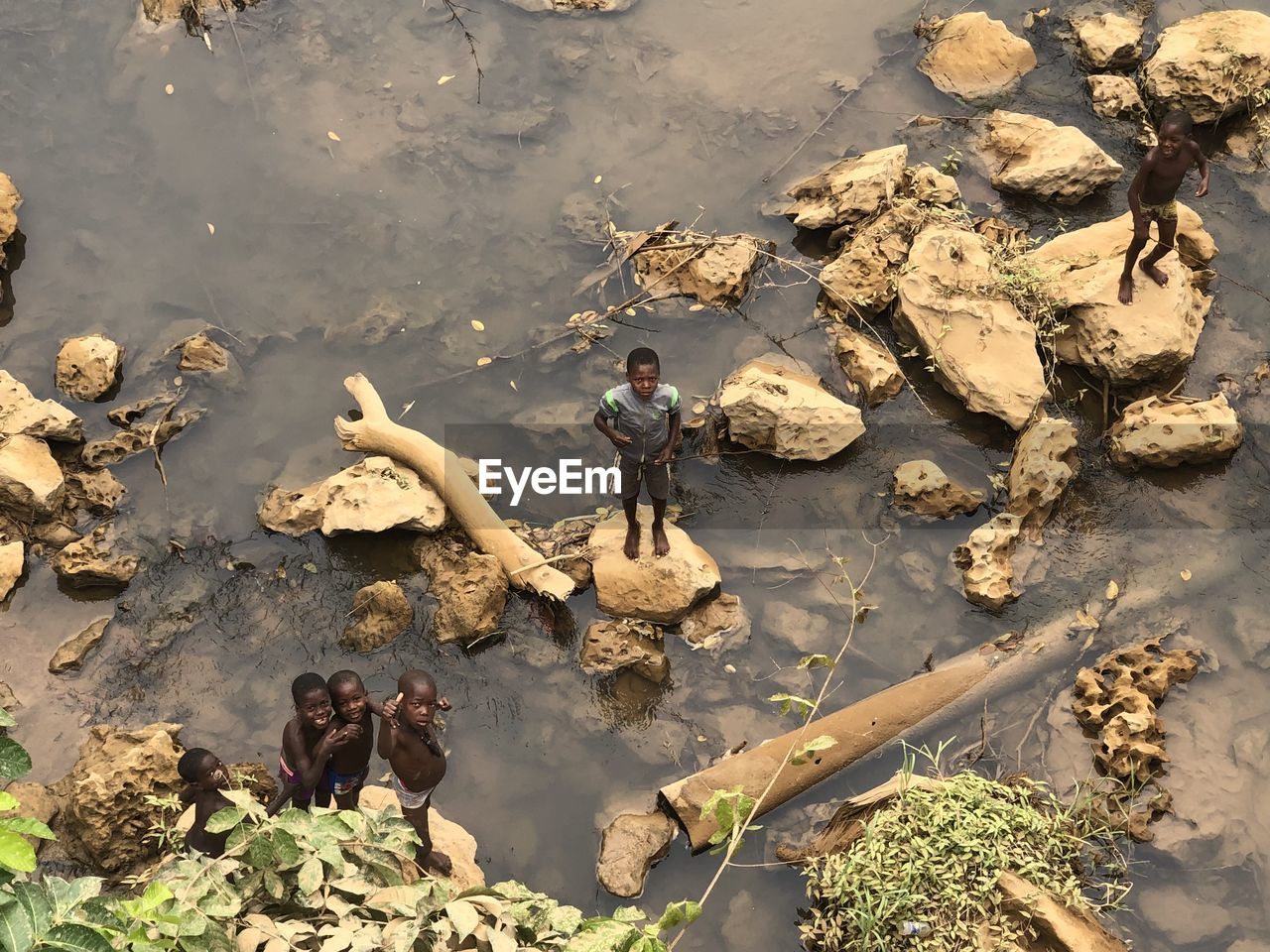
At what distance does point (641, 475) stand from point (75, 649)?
358cm

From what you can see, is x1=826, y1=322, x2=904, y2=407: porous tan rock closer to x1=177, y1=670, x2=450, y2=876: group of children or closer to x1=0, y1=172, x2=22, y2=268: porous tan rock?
x1=177, y1=670, x2=450, y2=876: group of children

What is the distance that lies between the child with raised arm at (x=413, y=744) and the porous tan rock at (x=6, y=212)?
18.6ft

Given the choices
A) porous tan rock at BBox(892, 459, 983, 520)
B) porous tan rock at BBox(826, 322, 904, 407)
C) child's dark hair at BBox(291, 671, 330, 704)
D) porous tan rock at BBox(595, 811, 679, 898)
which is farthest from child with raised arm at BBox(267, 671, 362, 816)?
porous tan rock at BBox(826, 322, 904, 407)

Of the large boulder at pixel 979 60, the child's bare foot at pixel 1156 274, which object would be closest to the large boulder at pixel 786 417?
the child's bare foot at pixel 1156 274

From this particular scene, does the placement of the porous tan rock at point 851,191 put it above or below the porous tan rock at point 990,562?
above

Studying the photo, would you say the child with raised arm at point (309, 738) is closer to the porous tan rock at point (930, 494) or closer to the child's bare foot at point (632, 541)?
the child's bare foot at point (632, 541)

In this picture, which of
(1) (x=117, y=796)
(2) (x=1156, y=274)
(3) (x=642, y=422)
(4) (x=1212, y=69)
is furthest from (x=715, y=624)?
(4) (x=1212, y=69)

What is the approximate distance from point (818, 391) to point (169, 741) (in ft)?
15.0

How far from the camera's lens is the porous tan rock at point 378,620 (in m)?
7.16

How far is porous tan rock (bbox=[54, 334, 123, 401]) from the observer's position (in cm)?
823

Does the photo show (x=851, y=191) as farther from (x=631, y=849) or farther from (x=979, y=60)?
(x=631, y=849)

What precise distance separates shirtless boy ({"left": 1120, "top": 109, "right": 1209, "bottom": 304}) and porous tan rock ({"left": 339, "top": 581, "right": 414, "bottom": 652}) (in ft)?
17.5

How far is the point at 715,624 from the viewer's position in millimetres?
7320

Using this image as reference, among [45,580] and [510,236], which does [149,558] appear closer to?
[45,580]
